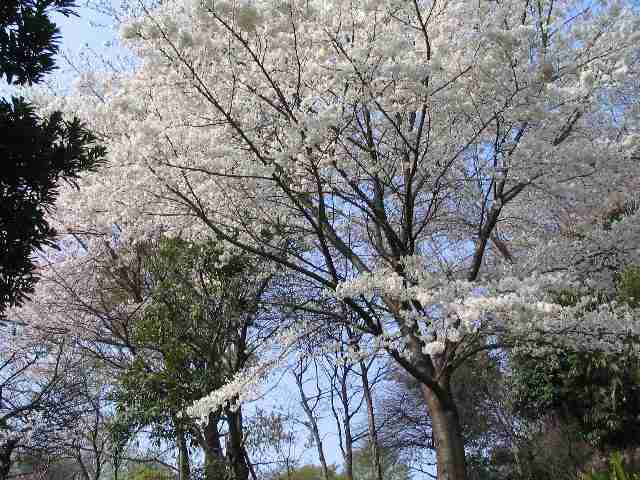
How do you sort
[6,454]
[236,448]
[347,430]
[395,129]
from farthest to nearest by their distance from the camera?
[347,430] < [6,454] < [236,448] < [395,129]

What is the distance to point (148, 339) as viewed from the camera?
8.25 m

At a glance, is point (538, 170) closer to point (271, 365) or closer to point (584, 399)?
point (271, 365)

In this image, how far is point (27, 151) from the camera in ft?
10.7

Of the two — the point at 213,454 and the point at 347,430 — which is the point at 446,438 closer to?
the point at 213,454

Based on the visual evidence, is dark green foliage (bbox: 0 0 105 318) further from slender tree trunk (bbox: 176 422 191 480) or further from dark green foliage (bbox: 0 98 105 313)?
slender tree trunk (bbox: 176 422 191 480)

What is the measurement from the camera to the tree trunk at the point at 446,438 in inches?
204

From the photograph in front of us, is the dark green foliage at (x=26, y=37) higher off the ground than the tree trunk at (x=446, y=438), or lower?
higher

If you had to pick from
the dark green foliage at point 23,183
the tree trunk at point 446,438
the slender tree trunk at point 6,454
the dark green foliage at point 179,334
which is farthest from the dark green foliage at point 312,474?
the dark green foliage at point 23,183

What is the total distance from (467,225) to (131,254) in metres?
5.56

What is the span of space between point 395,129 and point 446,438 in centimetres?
293

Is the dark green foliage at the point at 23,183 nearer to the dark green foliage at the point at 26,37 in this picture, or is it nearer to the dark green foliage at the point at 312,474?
the dark green foliage at the point at 26,37

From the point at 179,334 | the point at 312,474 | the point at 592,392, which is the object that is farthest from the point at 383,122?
the point at 312,474

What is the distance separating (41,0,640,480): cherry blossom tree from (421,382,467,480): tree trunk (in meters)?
0.02

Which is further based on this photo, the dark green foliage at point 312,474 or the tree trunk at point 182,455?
the dark green foliage at point 312,474
